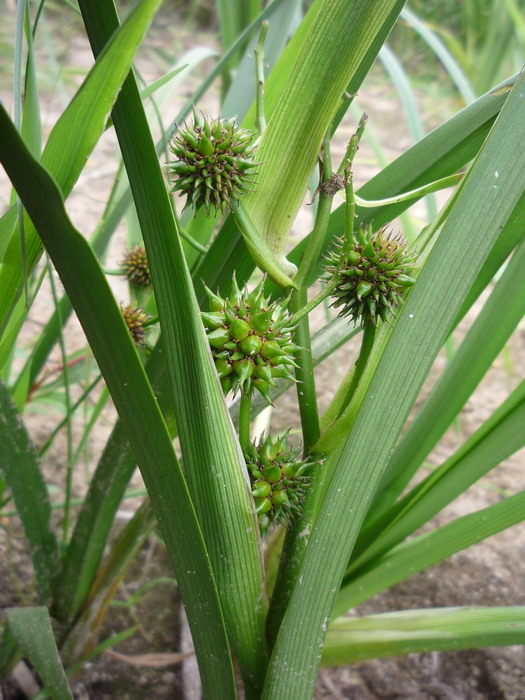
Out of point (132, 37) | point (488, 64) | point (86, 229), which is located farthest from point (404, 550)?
point (488, 64)

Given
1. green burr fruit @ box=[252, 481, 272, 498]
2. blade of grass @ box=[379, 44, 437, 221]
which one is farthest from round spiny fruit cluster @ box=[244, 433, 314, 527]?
blade of grass @ box=[379, 44, 437, 221]

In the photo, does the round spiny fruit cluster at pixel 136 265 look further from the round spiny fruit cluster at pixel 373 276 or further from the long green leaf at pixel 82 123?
the round spiny fruit cluster at pixel 373 276

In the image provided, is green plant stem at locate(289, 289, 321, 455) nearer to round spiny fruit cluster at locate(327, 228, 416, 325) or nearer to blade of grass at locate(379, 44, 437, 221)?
round spiny fruit cluster at locate(327, 228, 416, 325)

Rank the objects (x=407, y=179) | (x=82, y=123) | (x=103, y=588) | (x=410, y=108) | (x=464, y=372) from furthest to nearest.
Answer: (x=410, y=108) < (x=103, y=588) < (x=464, y=372) < (x=407, y=179) < (x=82, y=123)

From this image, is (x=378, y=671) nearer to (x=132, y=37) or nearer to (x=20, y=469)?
(x=20, y=469)

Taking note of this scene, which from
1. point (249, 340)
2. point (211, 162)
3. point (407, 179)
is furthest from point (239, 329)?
point (407, 179)

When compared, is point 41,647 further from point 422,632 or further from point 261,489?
point 422,632
